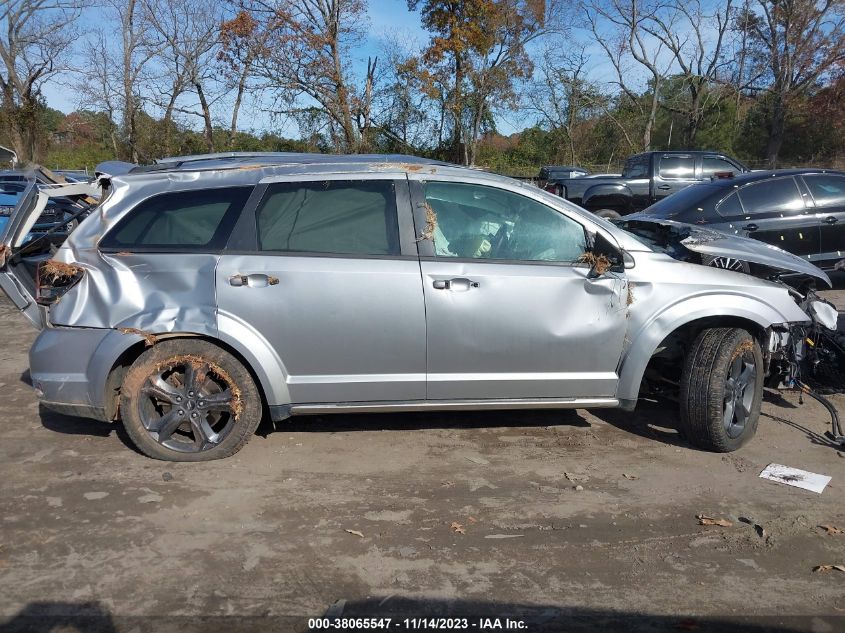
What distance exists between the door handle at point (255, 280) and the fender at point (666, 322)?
2.19 metres

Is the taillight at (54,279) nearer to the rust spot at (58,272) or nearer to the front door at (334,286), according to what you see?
the rust spot at (58,272)

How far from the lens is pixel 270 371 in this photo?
3979mm

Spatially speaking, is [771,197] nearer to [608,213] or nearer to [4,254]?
[608,213]

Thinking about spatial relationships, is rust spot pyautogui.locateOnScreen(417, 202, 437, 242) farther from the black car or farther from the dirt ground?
the black car

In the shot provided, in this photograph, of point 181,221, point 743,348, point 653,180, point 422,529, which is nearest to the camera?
point 422,529

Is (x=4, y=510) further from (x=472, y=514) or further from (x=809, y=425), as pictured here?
(x=809, y=425)

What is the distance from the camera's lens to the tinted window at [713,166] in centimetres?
1376

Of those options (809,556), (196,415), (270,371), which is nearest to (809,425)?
(809,556)

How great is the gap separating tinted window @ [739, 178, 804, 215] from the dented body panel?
452cm

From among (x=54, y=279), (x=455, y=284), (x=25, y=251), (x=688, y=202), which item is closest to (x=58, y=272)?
(x=54, y=279)

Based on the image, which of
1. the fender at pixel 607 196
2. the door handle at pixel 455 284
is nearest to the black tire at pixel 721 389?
the door handle at pixel 455 284

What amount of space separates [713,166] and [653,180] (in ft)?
4.63

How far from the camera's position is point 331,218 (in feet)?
13.4

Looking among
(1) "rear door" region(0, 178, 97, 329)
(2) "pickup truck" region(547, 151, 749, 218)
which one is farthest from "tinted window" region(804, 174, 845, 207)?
(1) "rear door" region(0, 178, 97, 329)
